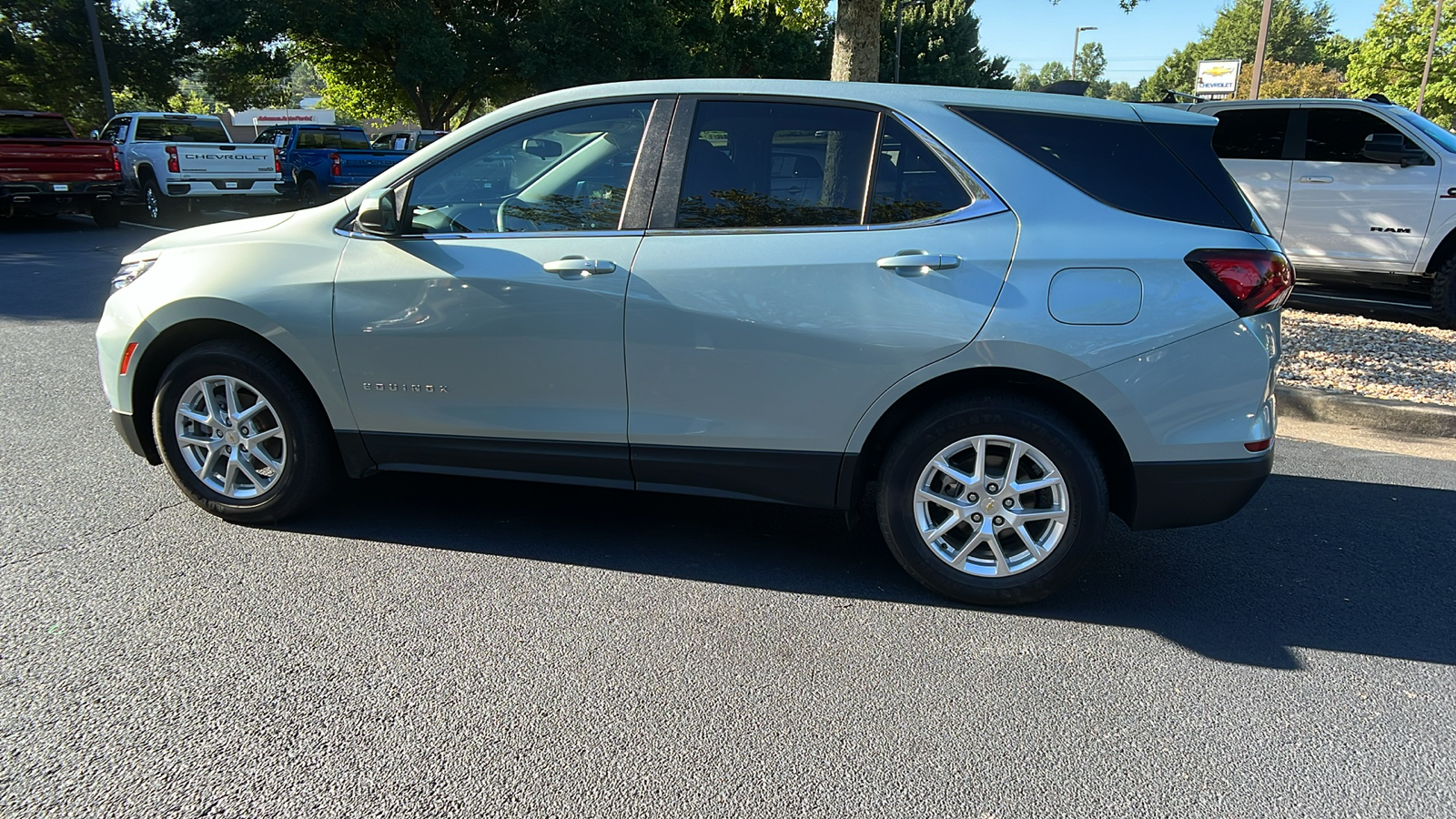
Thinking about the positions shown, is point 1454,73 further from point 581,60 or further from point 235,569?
point 235,569

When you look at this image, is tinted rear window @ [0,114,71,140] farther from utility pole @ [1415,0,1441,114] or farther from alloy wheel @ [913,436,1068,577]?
utility pole @ [1415,0,1441,114]

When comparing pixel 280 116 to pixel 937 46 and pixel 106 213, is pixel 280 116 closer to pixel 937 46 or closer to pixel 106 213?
pixel 937 46

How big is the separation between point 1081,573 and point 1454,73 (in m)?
43.8

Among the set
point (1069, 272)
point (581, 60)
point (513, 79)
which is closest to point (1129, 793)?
point (1069, 272)

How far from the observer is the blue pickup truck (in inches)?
753

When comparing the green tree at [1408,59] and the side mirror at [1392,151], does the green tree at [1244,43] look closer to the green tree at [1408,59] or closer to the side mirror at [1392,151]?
the green tree at [1408,59]

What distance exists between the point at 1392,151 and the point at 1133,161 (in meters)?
7.01

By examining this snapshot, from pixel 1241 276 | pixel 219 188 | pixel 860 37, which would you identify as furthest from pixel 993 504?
pixel 219 188

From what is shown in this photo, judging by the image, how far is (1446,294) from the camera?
8.77m

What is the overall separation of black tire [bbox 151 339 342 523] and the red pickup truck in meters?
14.6

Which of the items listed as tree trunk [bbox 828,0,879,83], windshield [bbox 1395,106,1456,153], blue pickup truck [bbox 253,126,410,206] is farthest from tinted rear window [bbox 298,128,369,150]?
windshield [bbox 1395,106,1456,153]

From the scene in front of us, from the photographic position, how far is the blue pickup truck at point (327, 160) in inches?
753

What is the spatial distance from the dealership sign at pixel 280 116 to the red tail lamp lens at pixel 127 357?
136 feet

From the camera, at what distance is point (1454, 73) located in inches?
1443
